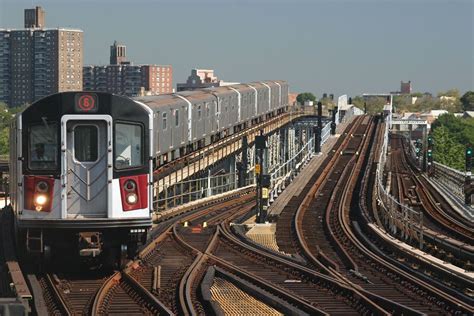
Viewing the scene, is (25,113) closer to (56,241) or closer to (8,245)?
(56,241)

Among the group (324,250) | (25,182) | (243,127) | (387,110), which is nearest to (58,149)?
(25,182)

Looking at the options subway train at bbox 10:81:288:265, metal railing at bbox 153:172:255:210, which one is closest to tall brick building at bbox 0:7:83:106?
metal railing at bbox 153:172:255:210

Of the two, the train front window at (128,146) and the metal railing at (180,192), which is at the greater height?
the train front window at (128,146)

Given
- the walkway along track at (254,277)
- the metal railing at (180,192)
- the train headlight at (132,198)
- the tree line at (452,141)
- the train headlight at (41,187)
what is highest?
the train headlight at (41,187)

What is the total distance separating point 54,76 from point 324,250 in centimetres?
17183

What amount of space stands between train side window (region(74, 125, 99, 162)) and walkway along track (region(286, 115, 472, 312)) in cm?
433

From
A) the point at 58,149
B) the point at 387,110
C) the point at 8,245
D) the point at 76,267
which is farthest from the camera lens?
the point at 387,110

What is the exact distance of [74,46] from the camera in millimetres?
198750

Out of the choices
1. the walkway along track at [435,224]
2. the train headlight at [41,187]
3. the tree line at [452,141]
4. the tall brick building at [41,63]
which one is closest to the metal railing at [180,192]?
the walkway along track at [435,224]

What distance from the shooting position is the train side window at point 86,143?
52.9 feet

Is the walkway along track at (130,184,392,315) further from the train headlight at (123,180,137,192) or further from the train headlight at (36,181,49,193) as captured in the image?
the train headlight at (36,181,49,193)

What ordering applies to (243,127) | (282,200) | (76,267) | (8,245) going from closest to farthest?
(76,267) → (8,245) → (282,200) → (243,127)

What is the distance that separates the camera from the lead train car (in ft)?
52.5

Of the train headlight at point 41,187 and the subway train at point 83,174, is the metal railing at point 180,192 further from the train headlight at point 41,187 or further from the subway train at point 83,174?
the train headlight at point 41,187
